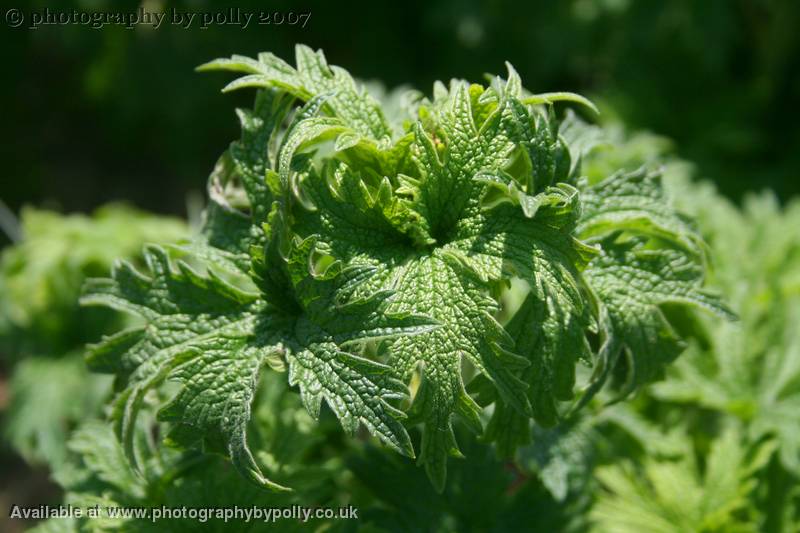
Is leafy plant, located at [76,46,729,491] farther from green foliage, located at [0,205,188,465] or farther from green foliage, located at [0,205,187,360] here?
green foliage, located at [0,205,187,360]

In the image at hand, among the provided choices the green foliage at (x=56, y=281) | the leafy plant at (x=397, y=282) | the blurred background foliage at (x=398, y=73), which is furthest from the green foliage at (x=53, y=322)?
the blurred background foliage at (x=398, y=73)

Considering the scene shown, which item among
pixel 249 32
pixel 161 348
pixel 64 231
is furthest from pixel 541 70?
pixel 161 348

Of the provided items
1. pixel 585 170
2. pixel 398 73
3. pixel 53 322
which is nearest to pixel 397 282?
pixel 585 170

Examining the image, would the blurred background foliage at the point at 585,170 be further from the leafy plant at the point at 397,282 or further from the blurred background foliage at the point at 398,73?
the leafy plant at the point at 397,282

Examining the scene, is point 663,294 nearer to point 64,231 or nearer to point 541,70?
point 64,231

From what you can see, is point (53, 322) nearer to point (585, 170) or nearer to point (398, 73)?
point (585, 170)

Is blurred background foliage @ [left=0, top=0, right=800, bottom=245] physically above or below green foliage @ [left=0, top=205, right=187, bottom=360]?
above

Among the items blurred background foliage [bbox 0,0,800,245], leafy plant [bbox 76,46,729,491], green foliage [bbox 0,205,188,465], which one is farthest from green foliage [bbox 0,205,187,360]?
A: blurred background foliage [bbox 0,0,800,245]
